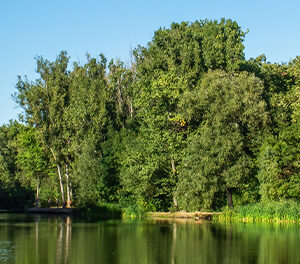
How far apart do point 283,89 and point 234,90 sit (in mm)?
18524

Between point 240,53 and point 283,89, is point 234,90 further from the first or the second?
point 283,89

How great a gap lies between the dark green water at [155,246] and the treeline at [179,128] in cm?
1268

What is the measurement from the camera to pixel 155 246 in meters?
26.3

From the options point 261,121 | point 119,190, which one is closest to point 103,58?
point 119,190

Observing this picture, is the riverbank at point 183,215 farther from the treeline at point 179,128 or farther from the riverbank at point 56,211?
the riverbank at point 56,211

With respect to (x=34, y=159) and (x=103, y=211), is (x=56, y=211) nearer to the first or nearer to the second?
(x=103, y=211)

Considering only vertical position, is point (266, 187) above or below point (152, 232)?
above

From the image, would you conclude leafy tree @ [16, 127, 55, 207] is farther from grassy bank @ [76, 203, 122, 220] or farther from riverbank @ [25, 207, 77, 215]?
grassy bank @ [76, 203, 122, 220]

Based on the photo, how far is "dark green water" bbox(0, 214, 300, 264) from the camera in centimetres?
2166

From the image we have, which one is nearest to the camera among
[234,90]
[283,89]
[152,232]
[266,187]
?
[152,232]

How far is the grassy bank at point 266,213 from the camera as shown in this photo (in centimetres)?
4169

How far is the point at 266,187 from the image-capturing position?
44844mm

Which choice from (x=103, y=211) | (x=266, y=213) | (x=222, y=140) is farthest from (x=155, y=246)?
(x=103, y=211)

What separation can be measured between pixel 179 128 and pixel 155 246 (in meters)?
30.2
